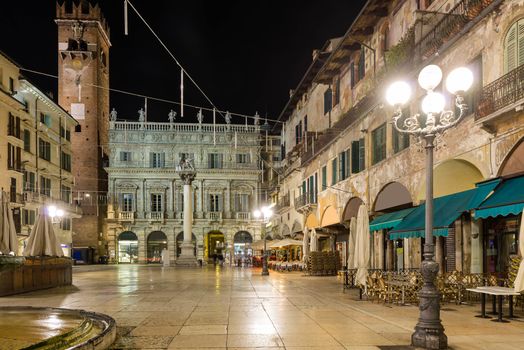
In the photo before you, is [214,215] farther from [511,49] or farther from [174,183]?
[511,49]

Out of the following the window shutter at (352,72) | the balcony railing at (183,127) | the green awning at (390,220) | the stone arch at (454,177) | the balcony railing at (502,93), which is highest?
the balcony railing at (183,127)

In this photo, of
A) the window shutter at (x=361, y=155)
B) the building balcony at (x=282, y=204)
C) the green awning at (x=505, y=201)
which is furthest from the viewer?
the building balcony at (x=282, y=204)

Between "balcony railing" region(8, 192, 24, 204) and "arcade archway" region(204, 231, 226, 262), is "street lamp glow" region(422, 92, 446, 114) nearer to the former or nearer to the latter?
"balcony railing" region(8, 192, 24, 204)

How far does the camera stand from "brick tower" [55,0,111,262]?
202 ft

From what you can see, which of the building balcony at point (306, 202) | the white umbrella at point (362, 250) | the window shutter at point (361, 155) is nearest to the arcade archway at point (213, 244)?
the building balcony at point (306, 202)

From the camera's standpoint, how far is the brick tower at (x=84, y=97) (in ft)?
202

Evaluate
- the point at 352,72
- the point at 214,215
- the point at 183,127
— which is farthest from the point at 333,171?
the point at 183,127

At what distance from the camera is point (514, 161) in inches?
559

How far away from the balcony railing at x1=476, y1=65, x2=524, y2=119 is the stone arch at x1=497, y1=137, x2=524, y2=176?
108 centimetres

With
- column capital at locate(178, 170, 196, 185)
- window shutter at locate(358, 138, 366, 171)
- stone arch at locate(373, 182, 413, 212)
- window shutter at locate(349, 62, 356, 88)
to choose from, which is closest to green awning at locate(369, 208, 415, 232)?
stone arch at locate(373, 182, 413, 212)

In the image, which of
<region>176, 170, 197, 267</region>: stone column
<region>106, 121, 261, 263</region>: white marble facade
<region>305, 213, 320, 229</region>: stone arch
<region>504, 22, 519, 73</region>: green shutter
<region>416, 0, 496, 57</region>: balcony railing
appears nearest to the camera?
<region>504, 22, 519, 73</region>: green shutter

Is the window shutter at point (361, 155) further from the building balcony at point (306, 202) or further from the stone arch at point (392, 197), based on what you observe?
the building balcony at point (306, 202)

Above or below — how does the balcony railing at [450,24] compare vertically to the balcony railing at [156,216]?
above

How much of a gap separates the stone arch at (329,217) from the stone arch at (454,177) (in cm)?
1263
